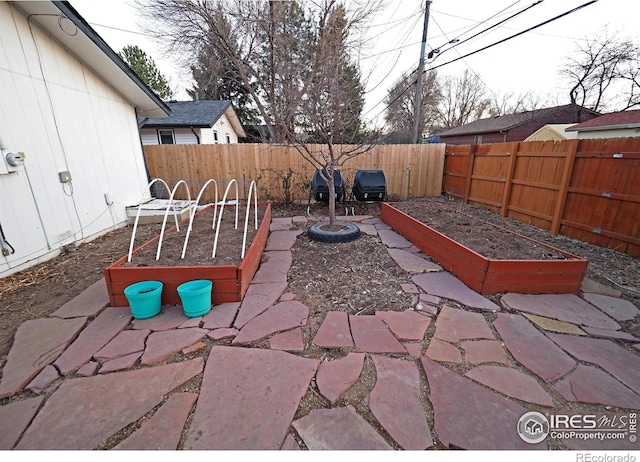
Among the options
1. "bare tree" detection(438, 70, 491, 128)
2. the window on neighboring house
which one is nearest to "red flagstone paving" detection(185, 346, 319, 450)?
the window on neighboring house

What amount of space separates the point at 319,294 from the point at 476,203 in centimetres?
590

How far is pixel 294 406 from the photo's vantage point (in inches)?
57.9

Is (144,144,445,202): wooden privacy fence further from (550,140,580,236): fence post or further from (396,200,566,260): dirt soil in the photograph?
(550,140,580,236): fence post

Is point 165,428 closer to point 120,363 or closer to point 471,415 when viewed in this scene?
point 120,363

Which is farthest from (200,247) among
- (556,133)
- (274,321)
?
(556,133)

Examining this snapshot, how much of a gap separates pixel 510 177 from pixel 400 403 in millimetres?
5806

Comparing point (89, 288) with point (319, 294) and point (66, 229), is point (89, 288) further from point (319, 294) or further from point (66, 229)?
point (319, 294)

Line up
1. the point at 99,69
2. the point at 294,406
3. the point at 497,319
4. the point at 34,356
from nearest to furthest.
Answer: the point at 294,406 < the point at 34,356 < the point at 497,319 < the point at 99,69

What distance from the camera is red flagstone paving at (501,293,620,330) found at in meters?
2.32

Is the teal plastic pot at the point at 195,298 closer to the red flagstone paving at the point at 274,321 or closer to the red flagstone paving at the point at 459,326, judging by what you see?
the red flagstone paving at the point at 274,321

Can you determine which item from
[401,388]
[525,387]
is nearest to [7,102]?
[401,388]

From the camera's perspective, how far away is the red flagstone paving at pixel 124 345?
1877 millimetres

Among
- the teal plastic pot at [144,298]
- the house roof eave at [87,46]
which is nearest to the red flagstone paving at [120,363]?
the teal plastic pot at [144,298]

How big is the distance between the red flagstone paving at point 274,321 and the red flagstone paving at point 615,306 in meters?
2.91
